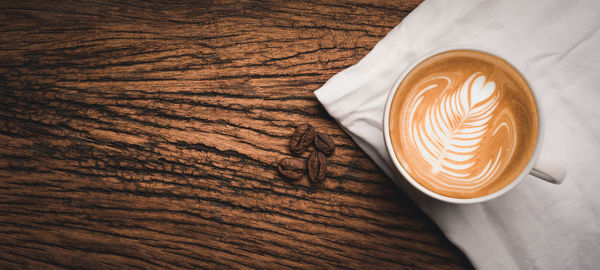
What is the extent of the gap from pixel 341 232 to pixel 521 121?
57 cm

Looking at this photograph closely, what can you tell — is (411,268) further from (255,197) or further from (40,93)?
(40,93)

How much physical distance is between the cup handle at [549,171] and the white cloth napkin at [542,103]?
134 millimetres

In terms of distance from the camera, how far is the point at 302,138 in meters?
0.96

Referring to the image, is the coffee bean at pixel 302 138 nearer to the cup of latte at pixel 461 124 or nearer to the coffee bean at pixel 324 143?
the coffee bean at pixel 324 143

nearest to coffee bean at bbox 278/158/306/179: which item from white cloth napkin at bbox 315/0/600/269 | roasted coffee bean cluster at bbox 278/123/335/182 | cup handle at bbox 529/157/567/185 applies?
roasted coffee bean cluster at bbox 278/123/335/182

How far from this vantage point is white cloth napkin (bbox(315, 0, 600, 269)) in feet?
2.93

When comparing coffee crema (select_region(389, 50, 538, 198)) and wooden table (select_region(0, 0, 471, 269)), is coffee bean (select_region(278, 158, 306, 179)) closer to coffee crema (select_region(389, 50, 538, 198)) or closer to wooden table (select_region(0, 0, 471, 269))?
wooden table (select_region(0, 0, 471, 269))

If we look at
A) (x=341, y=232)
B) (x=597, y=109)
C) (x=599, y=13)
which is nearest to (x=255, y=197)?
(x=341, y=232)

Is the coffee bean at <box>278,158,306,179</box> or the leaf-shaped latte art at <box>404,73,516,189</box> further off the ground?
the coffee bean at <box>278,158,306,179</box>

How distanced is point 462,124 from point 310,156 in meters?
0.42

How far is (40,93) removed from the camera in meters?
1.08

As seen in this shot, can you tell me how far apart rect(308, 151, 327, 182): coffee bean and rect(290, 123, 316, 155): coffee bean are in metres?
0.04

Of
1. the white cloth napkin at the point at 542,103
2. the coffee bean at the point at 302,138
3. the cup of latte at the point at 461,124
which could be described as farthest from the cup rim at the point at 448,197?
the coffee bean at the point at 302,138

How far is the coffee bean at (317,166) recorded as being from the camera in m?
0.96
